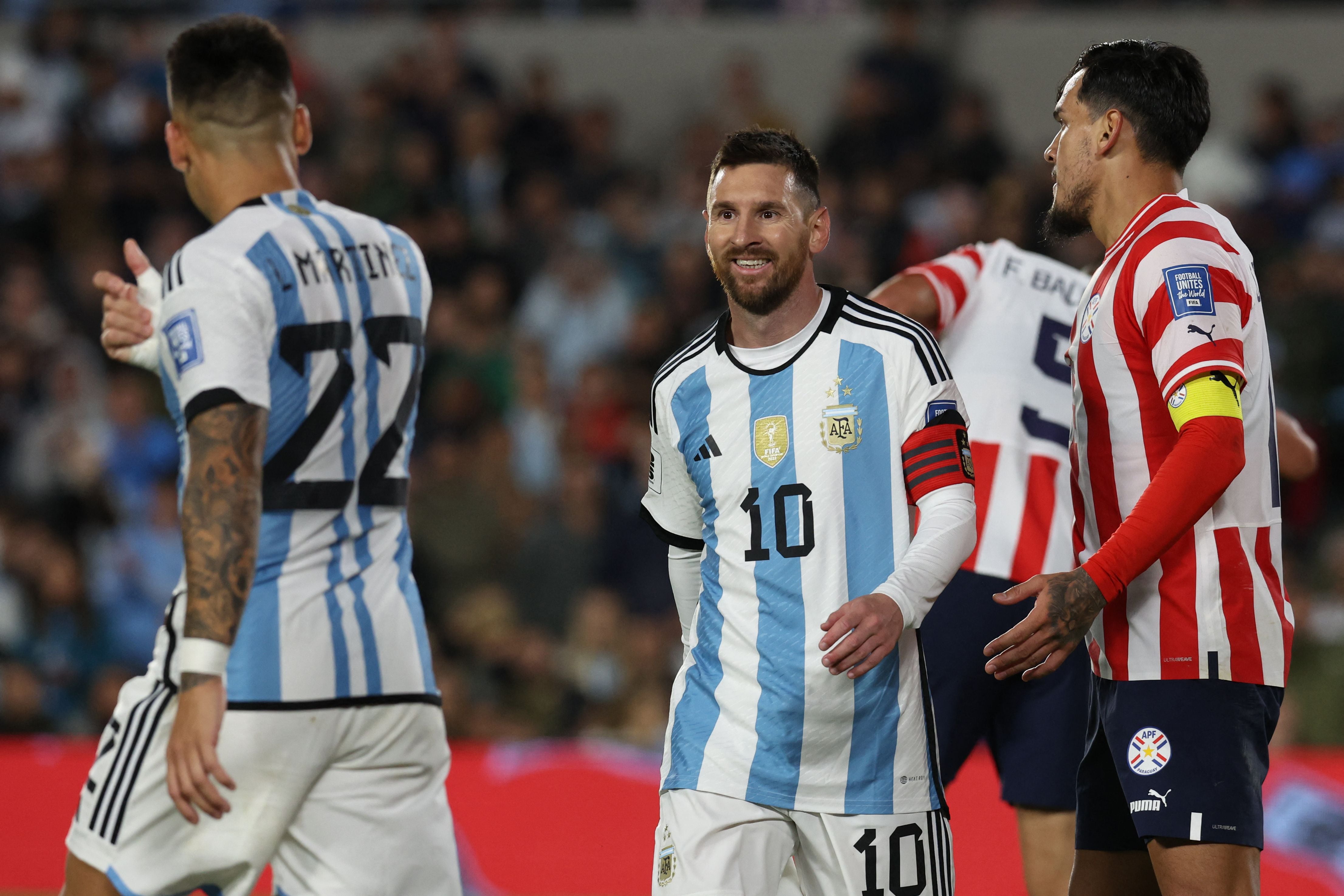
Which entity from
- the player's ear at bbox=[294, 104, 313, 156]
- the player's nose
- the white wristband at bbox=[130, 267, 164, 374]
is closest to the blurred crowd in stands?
the player's nose

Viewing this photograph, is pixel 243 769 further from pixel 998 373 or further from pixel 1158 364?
pixel 998 373

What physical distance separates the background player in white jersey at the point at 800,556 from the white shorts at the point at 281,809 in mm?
592

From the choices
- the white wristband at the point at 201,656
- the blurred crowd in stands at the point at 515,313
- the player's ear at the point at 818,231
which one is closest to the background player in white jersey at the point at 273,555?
the white wristband at the point at 201,656

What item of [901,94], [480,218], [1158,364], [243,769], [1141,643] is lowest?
[243,769]

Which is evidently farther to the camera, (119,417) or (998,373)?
(119,417)

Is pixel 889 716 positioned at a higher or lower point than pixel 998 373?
lower

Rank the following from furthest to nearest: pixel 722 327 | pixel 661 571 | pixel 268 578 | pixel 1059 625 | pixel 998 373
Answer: pixel 661 571
pixel 998 373
pixel 722 327
pixel 268 578
pixel 1059 625

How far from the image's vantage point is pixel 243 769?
126 inches

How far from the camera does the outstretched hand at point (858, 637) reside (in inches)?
117

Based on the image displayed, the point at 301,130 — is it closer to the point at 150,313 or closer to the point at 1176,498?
the point at 150,313

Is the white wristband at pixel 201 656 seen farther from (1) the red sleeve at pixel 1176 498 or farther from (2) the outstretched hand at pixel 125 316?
(1) the red sleeve at pixel 1176 498

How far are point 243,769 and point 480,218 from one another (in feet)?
29.2

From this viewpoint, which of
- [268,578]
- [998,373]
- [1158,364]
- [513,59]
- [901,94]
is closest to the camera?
[1158,364]

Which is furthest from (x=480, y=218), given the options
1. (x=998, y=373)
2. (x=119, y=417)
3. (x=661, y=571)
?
(x=998, y=373)
